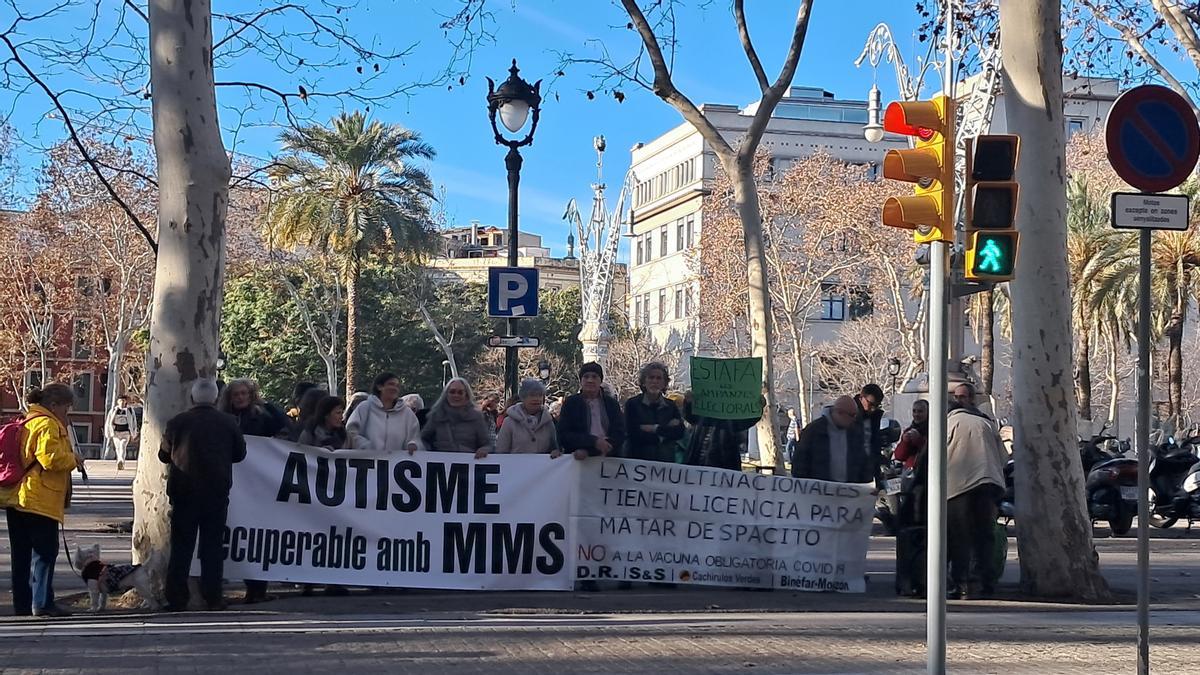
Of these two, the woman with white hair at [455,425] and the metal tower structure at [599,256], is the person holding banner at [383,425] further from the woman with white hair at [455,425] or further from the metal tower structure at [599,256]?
the metal tower structure at [599,256]

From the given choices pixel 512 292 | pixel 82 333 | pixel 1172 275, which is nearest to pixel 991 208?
pixel 512 292

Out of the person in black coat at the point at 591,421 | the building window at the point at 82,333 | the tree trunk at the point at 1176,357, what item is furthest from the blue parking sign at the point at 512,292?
the building window at the point at 82,333

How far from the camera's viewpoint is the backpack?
11.2 meters

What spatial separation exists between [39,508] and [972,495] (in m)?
7.24

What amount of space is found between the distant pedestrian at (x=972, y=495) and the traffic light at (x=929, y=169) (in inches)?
217

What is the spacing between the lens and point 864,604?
12.9 meters

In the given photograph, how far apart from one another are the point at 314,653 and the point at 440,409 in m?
4.45

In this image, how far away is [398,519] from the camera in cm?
1291

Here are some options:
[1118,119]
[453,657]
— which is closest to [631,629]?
[453,657]

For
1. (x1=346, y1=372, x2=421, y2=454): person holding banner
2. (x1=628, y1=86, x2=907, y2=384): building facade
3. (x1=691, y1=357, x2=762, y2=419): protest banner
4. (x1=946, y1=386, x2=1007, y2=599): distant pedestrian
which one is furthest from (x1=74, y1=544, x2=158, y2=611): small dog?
(x1=628, y1=86, x2=907, y2=384): building facade

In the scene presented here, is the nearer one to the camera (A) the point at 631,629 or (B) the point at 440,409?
(A) the point at 631,629

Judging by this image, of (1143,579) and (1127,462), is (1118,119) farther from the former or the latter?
(1127,462)

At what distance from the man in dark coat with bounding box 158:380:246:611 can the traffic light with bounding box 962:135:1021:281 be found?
19.5 ft

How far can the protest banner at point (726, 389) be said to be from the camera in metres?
15.2
